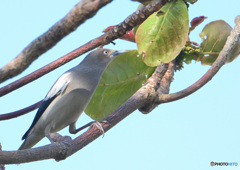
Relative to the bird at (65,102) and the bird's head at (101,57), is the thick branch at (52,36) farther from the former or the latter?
the bird's head at (101,57)

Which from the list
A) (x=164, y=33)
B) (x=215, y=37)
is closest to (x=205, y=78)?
(x=164, y=33)

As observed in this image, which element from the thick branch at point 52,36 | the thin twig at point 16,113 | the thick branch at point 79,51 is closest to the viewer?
the thick branch at point 52,36

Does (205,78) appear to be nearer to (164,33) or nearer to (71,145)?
(164,33)

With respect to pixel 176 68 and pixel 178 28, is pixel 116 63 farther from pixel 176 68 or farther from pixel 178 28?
pixel 178 28

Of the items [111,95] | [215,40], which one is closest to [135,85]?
[111,95]

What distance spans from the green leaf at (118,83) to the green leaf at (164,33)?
2.42ft

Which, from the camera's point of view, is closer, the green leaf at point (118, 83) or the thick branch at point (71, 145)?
the thick branch at point (71, 145)

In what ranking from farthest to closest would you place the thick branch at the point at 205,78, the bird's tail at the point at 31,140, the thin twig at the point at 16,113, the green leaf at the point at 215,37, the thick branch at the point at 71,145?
the bird's tail at the point at 31,140 → the green leaf at the point at 215,37 → the thick branch at the point at 205,78 → the thin twig at the point at 16,113 → the thick branch at the point at 71,145

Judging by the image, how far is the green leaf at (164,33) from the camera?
3174 millimetres

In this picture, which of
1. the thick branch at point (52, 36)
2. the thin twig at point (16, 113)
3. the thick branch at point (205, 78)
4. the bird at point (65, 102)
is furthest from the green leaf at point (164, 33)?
the thick branch at point (52, 36)

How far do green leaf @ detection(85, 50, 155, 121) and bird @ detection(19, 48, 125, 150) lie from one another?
0.45 ft

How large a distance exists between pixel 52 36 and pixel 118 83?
2.24 metres

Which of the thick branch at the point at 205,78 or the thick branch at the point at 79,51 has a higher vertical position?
the thick branch at the point at 79,51

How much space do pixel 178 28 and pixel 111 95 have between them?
1.22 meters
